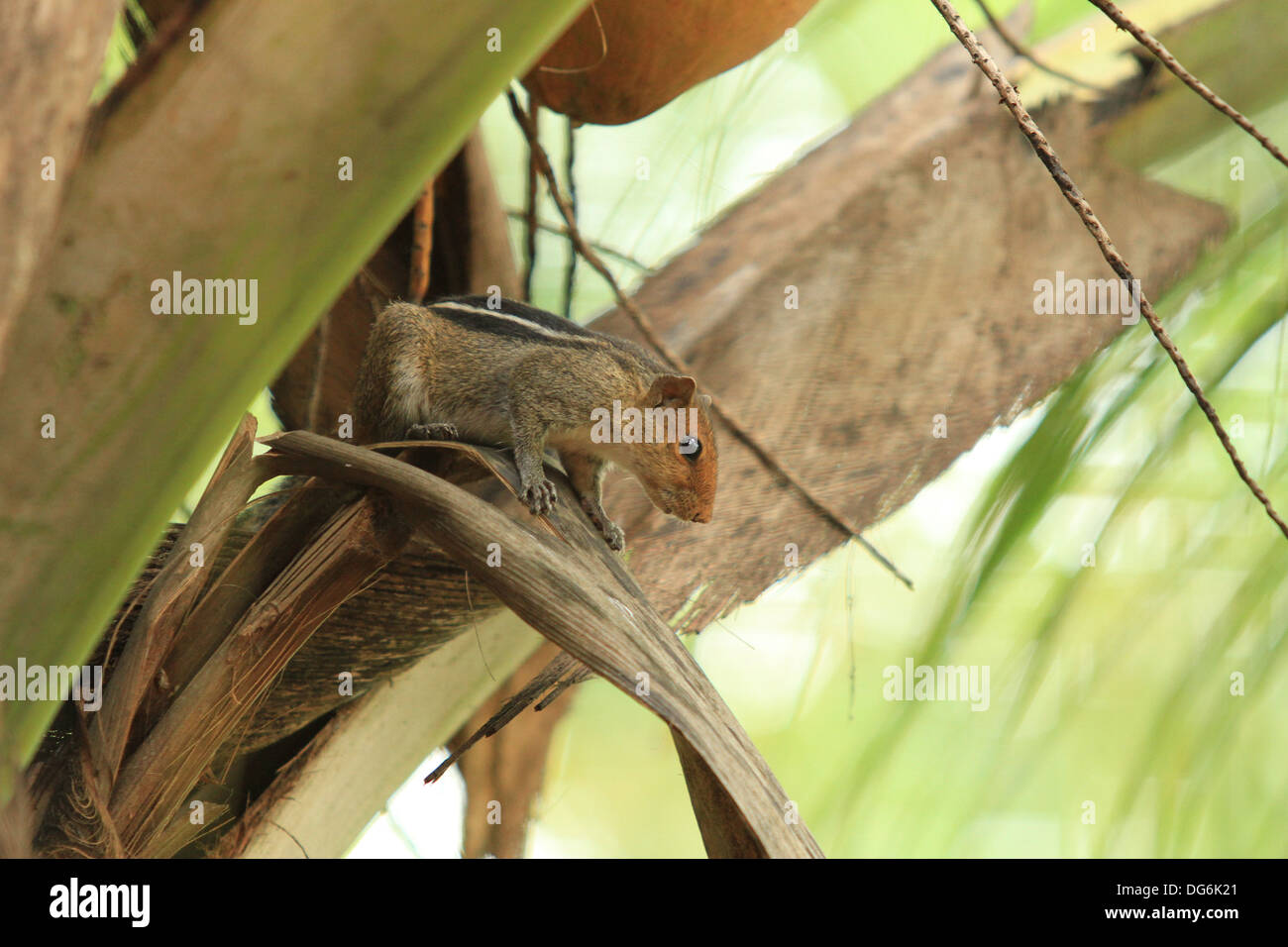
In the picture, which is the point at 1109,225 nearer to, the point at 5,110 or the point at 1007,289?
the point at 1007,289

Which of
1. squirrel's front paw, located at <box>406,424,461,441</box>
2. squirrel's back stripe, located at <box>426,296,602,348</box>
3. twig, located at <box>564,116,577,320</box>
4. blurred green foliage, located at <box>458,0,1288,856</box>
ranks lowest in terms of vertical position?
blurred green foliage, located at <box>458,0,1288,856</box>

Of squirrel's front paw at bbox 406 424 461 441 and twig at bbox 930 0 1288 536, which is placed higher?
squirrel's front paw at bbox 406 424 461 441

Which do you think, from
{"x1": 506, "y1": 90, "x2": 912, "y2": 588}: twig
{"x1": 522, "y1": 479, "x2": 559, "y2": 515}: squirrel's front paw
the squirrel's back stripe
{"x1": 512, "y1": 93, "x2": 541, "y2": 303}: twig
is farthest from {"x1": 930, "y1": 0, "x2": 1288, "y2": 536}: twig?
the squirrel's back stripe

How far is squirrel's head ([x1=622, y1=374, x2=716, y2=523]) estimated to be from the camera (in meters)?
2.30

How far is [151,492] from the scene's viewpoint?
980 millimetres

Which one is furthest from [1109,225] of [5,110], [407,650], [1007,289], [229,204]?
[5,110]

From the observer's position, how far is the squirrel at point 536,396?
89.7 inches

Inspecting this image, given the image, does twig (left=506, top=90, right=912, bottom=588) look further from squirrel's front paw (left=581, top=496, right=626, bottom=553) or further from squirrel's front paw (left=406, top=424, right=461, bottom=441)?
squirrel's front paw (left=406, top=424, right=461, bottom=441)

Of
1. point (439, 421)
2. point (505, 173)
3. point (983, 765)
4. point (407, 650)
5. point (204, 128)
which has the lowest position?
point (983, 765)

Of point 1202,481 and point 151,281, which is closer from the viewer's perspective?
point 151,281

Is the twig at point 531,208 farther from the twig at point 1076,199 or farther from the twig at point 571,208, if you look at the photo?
the twig at point 1076,199

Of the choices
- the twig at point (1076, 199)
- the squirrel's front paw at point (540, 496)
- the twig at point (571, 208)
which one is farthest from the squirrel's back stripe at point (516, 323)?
the twig at point (1076, 199)
